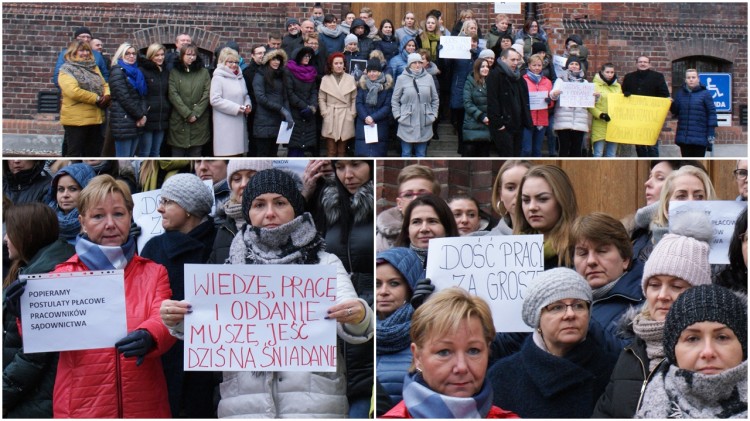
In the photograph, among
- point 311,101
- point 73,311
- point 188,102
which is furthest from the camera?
point 311,101

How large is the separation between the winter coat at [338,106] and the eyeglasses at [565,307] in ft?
21.4

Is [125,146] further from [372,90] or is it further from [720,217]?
[720,217]

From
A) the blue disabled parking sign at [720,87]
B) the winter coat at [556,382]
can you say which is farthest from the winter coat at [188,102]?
the blue disabled parking sign at [720,87]

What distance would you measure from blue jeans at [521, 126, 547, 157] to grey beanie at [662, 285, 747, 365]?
7003 millimetres

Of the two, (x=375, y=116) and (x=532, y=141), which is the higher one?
(x=375, y=116)

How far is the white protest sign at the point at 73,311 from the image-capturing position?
21.3ft

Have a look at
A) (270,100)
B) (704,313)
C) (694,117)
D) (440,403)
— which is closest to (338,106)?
(270,100)

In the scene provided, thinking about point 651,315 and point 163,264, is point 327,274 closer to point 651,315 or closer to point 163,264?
point 163,264

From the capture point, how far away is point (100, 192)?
6531mm

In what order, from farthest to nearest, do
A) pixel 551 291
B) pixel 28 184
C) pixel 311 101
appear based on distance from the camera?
pixel 311 101 < pixel 28 184 < pixel 551 291

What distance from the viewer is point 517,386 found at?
6.41 metres

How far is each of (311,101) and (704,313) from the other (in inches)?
287

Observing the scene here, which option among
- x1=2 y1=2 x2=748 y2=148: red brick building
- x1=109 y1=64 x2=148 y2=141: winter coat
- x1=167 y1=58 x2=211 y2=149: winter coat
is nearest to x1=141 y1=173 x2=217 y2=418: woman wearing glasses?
x1=109 y1=64 x2=148 y2=141: winter coat

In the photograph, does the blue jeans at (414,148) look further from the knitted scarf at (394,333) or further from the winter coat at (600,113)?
the knitted scarf at (394,333)
